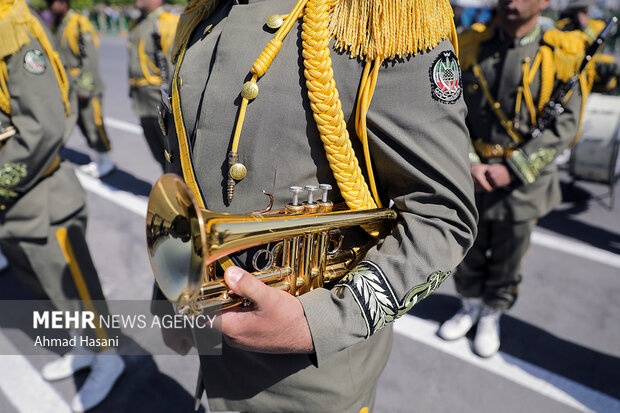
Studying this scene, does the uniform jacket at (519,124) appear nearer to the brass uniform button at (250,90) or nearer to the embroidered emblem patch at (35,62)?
the brass uniform button at (250,90)

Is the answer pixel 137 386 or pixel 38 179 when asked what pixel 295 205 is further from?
pixel 137 386

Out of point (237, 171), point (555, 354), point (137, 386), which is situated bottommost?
point (555, 354)

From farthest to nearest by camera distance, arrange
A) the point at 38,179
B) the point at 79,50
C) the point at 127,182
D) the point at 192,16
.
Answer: the point at 127,182
the point at 79,50
the point at 38,179
the point at 192,16

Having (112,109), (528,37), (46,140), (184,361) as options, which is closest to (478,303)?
(528,37)

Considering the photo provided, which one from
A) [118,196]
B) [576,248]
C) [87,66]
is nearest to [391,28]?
[576,248]

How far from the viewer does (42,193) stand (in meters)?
2.21

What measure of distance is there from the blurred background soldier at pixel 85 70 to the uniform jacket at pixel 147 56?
34.6 inches

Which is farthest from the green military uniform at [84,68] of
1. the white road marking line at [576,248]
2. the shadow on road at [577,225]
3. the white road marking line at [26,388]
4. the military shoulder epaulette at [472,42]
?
the shadow on road at [577,225]

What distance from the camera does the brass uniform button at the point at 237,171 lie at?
1.02 m

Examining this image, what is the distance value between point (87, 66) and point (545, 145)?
539 centimetres

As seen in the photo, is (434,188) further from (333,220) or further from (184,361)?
(184,361)

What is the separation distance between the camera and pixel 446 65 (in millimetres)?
938

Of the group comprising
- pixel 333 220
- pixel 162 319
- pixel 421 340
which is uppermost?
pixel 333 220

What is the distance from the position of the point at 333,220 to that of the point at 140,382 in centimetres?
227
